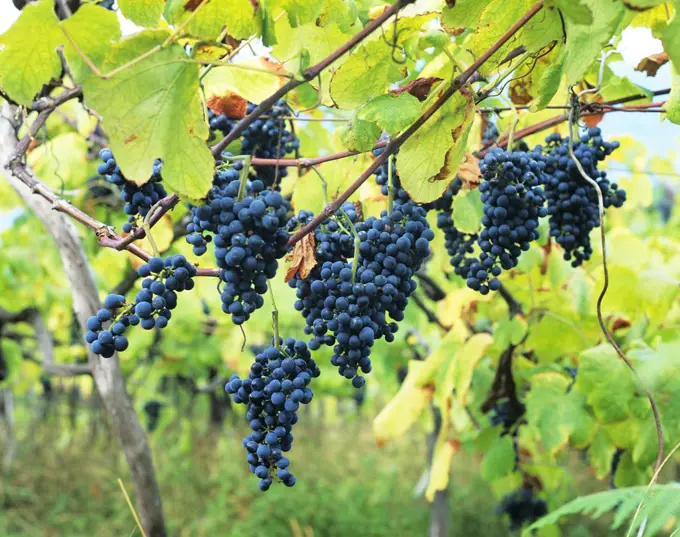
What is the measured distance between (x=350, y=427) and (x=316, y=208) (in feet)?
30.1

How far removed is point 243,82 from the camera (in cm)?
123

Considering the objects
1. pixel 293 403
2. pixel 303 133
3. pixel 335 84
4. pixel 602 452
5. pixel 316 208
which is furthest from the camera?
pixel 303 133

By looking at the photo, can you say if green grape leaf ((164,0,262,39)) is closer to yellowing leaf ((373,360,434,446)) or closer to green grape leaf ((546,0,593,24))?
green grape leaf ((546,0,593,24))

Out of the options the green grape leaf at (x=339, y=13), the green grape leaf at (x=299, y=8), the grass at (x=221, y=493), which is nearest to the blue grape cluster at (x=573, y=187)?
the green grape leaf at (x=339, y=13)

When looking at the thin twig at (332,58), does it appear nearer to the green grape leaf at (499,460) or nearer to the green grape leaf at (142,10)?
the green grape leaf at (142,10)

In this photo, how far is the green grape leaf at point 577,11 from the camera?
76 centimetres

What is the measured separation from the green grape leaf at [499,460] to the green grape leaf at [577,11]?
1.69 m

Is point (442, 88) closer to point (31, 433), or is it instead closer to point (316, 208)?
point (316, 208)

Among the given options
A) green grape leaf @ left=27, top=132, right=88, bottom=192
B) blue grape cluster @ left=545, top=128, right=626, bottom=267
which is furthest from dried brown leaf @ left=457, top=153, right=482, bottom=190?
green grape leaf @ left=27, top=132, right=88, bottom=192

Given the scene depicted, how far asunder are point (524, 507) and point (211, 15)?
2686 mm

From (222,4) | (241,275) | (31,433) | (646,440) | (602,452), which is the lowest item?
(31,433)

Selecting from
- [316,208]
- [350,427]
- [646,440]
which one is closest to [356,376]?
[316,208]

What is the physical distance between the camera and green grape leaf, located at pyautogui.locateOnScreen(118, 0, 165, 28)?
3.11ft

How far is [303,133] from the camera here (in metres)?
2.24
